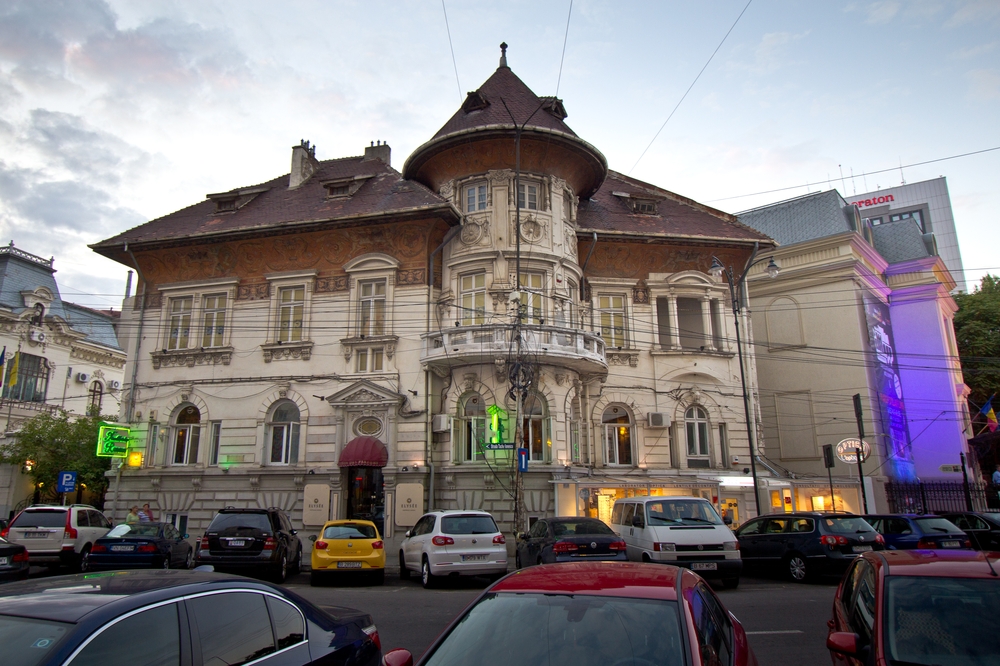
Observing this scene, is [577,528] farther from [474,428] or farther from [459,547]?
[474,428]

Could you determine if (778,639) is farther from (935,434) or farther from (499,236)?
(935,434)

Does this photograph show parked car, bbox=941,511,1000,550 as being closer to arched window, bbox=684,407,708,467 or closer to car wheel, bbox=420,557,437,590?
arched window, bbox=684,407,708,467

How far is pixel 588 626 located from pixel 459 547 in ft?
39.1

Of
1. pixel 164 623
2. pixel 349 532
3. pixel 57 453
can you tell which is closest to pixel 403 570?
pixel 349 532

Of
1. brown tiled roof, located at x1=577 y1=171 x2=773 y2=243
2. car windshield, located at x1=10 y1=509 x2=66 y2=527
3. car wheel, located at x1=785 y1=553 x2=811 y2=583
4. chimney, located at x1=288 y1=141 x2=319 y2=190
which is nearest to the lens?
car wheel, located at x1=785 y1=553 x2=811 y2=583

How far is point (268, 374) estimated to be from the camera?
26.2 metres

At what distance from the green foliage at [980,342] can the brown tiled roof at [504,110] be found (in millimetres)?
34003

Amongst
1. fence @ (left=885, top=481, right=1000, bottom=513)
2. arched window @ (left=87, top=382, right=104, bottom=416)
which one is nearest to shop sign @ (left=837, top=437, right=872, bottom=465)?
fence @ (left=885, top=481, right=1000, bottom=513)

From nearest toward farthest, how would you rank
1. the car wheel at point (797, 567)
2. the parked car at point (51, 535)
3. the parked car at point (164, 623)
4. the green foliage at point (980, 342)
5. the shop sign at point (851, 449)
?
1. the parked car at point (164, 623)
2. the car wheel at point (797, 567)
3. the parked car at point (51, 535)
4. the shop sign at point (851, 449)
5. the green foliage at point (980, 342)

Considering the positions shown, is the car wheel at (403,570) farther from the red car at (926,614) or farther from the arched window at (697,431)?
the arched window at (697,431)

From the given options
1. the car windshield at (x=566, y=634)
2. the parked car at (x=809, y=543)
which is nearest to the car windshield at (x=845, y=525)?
the parked car at (x=809, y=543)

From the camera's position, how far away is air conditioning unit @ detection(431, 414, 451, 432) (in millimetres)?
23844

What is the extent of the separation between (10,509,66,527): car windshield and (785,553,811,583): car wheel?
60.5 feet

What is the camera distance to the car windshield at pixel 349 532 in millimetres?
16125
